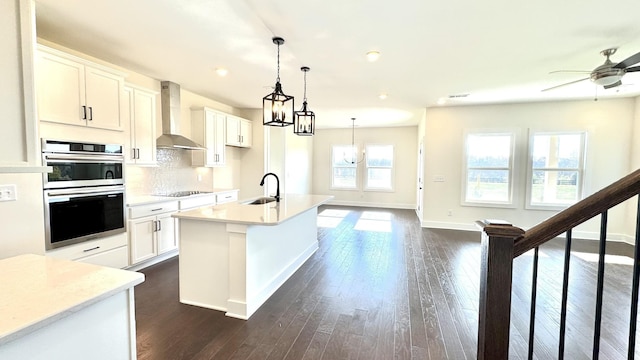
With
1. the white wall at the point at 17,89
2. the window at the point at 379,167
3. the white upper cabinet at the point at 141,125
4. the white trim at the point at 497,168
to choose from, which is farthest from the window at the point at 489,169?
the white wall at the point at 17,89

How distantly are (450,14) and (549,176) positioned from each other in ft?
15.5

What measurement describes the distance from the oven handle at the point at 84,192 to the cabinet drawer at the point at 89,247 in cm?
49

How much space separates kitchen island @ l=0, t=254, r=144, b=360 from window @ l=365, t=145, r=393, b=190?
8.27 m

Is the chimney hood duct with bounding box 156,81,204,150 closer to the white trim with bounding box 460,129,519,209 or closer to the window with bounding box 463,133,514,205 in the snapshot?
the white trim with bounding box 460,129,519,209

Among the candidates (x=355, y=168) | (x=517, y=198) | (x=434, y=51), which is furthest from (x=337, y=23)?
(x=355, y=168)

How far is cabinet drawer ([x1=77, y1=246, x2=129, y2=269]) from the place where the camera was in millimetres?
2865

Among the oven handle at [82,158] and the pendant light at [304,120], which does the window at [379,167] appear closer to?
the pendant light at [304,120]

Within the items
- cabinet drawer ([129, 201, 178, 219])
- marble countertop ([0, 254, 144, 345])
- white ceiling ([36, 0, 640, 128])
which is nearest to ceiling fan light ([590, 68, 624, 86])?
white ceiling ([36, 0, 640, 128])

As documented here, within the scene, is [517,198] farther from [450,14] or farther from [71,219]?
[71,219]

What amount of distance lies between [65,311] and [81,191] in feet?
7.61

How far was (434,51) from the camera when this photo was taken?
10.0 feet

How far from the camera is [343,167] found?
938cm

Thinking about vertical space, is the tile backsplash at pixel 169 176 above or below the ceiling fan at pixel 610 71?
below

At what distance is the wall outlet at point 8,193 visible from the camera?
2077 millimetres
